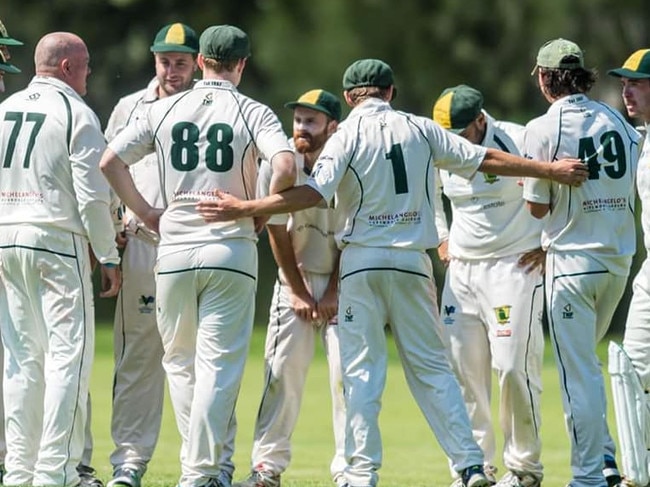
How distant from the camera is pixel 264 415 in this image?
31.1ft

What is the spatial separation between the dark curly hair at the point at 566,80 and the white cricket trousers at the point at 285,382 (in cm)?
192

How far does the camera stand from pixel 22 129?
895 cm

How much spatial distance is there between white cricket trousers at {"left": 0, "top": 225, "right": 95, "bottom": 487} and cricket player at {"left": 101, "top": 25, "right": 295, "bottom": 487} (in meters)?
0.53

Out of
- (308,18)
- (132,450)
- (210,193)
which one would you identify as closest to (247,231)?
(210,193)

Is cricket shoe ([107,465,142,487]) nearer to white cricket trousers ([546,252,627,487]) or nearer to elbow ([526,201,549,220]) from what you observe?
white cricket trousers ([546,252,627,487])

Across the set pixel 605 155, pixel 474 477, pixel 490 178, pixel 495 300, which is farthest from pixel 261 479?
pixel 605 155

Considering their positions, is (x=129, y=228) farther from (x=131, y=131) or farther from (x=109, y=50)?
(x=109, y=50)

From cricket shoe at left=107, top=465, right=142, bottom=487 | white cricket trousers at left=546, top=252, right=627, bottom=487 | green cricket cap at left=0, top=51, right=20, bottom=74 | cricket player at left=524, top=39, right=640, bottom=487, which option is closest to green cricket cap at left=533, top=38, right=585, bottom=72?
cricket player at left=524, top=39, right=640, bottom=487

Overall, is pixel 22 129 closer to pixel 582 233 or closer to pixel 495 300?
pixel 495 300

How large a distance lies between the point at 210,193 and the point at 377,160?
966 mm

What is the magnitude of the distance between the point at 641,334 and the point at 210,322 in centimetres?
253

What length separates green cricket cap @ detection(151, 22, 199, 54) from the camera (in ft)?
30.8

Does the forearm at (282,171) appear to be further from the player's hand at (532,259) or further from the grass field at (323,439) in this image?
the grass field at (323,439)

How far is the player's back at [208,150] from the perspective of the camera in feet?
28.3
